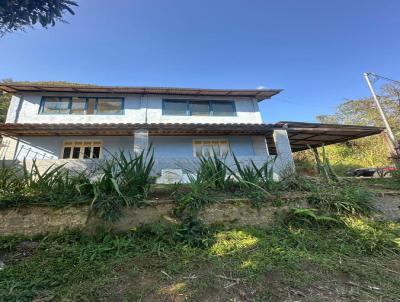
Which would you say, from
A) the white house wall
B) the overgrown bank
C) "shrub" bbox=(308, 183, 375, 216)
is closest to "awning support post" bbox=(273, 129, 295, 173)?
the white house wall

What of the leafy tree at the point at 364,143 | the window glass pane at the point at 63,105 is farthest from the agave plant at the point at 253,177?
the leafy tree at the point at 364,143

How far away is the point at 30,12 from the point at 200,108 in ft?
27.4

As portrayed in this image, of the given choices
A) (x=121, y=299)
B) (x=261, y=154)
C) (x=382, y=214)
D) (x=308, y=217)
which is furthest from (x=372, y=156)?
(x=121, y=299)

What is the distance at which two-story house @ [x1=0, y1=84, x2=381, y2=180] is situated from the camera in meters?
9.75

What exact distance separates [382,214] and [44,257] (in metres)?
7.03

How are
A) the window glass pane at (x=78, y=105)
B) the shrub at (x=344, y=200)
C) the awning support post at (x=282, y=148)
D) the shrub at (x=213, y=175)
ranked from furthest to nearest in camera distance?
the window glass pane at (x=78, y=105) < the awning support post at (x=282, y=148) < the shrub at (x=213, y=175) < the shrub at (x=344, y=200)

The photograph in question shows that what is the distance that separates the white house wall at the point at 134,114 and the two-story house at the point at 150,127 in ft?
0.14

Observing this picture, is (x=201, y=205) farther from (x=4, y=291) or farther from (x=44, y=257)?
(x=4, y=291)

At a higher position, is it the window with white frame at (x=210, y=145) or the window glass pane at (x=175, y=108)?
the window glass pane at (x=175, y=108)

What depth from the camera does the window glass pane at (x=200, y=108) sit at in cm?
1230

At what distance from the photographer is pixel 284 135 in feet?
33.0

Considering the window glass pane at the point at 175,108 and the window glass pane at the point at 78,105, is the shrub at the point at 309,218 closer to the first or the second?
the window glass pane at the point at 175,108

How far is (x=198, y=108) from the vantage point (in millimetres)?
12445

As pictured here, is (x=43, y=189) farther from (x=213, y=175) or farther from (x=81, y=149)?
(x=81, y=149)
